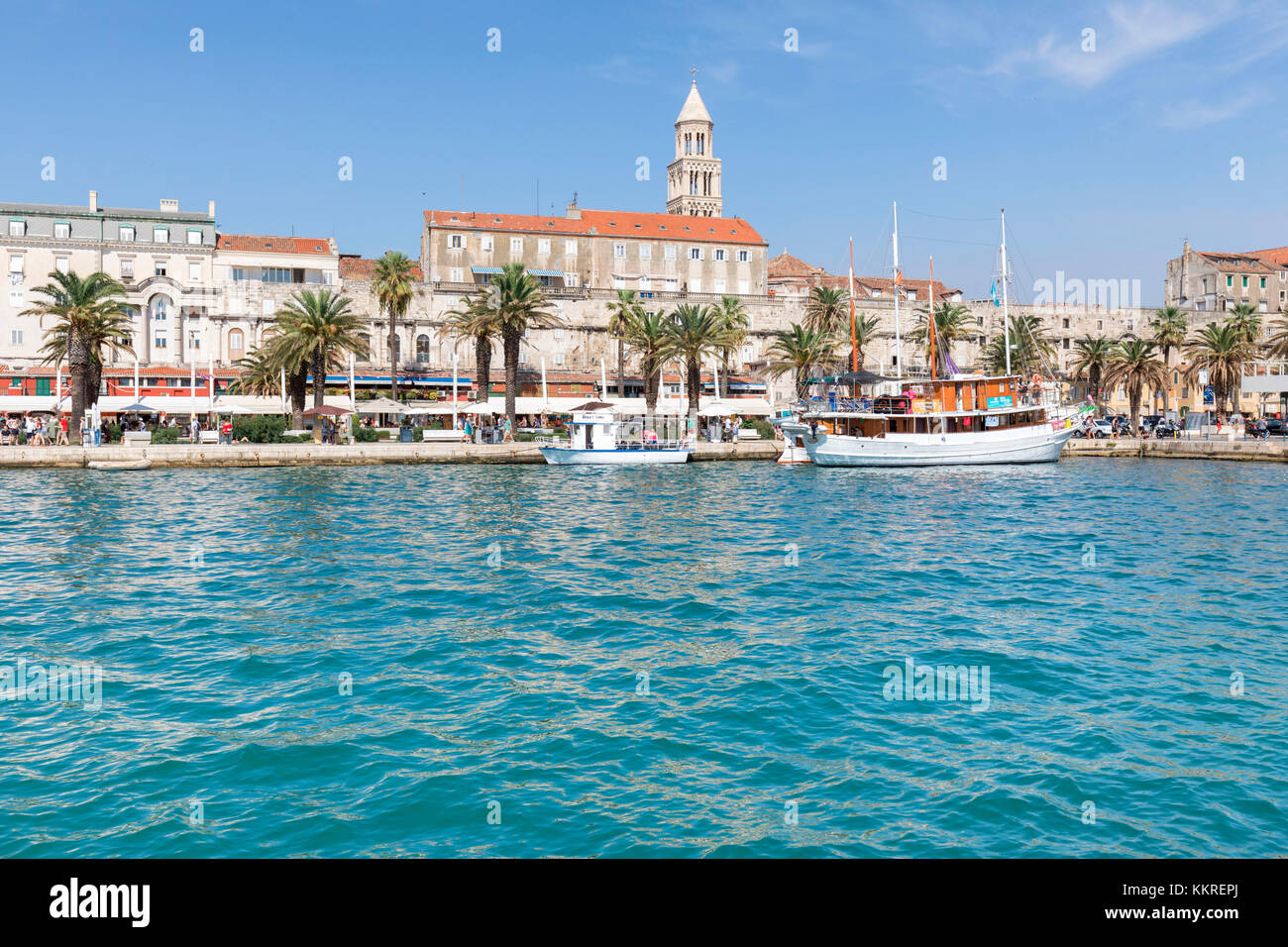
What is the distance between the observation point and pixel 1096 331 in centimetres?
9200

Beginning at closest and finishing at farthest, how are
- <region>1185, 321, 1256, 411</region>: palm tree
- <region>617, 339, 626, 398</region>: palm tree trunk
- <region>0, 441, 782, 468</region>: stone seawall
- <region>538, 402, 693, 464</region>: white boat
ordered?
<region>0, 441, 782, 468</region>: stone seawall
<region>538, 402, 693, 464</region>: white boat
<region>1185, 321, 1256, 411</region>: palm tree
<region>617, 339, 626, 398</region>: palm tree trunk

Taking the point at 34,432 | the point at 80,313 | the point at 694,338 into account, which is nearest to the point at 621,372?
the point at 694,338

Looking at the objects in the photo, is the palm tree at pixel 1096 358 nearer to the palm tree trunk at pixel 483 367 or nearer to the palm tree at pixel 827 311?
the palm tree at pixel 827 311

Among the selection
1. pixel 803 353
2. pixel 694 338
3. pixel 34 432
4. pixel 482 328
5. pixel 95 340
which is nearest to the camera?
pixel 95 340

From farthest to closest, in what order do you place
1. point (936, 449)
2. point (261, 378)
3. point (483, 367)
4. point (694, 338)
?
point (694, 338) < point (483, 367) < point (261, 378) < point (936, 449)

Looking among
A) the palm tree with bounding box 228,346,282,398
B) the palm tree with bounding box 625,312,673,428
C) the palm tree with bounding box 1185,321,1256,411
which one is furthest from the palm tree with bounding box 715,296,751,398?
the palm tree with bounding box 1185,321,1256,411

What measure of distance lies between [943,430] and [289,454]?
110 feet

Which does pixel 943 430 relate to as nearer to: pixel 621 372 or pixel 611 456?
pixel 611 456

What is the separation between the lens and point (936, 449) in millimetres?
49562

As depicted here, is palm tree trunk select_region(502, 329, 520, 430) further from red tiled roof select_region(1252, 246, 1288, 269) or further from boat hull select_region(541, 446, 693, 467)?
red tiled roof select_region(1252, 246, 1288, 269)

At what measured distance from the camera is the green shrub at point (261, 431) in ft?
158

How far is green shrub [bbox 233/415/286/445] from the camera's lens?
4809 centimetres

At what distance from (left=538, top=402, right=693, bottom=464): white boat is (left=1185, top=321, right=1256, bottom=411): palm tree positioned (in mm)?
38205
